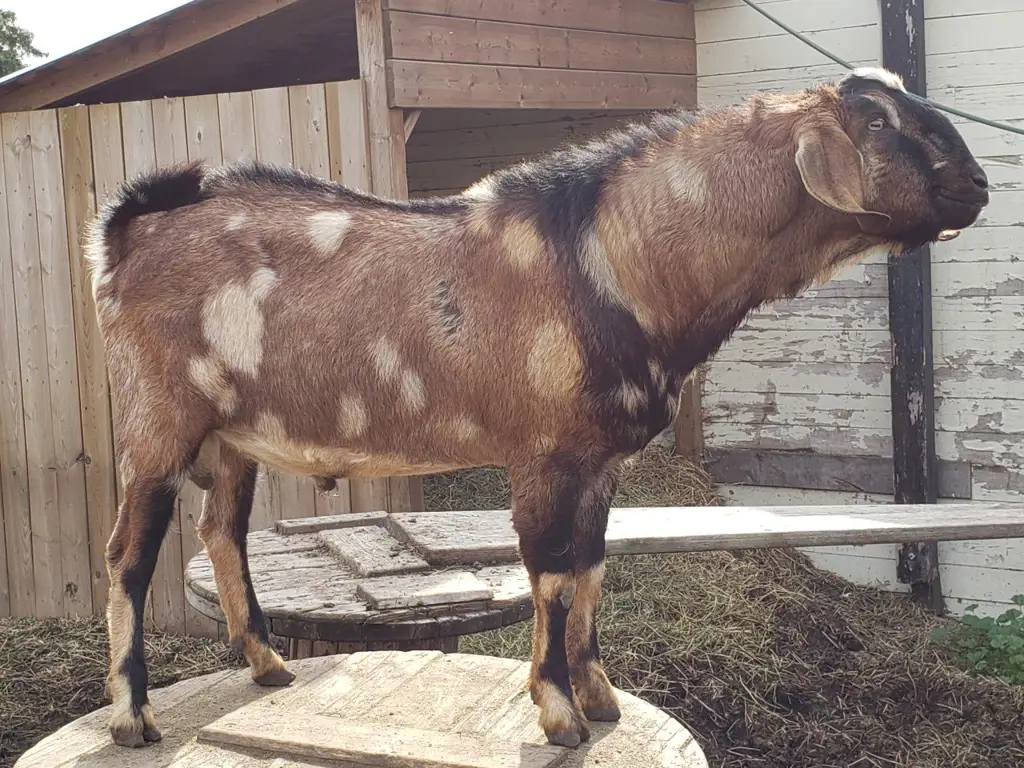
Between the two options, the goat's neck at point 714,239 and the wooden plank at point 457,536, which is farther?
the wooden plank at point 457,536

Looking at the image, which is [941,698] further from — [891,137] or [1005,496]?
[891,137]

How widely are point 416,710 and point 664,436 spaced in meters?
4.07

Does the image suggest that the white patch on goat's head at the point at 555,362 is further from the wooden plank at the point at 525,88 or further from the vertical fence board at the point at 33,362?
the vertical fence board at the point at 33,362

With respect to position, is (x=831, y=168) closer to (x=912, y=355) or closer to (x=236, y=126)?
(x=236, y=126)

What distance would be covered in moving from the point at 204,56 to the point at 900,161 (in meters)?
4.26

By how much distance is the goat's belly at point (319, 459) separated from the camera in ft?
8.78

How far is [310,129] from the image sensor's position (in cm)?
491

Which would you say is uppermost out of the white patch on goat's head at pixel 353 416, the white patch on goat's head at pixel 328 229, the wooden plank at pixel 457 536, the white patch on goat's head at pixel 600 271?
the white patch on goat's head at pixel 328 229

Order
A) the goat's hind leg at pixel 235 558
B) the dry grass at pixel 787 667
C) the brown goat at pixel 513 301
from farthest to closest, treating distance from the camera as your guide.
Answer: the dry grass at pixel 787 667
the goat's hind leg at pixel 235 558
the brown goat at pixel 513 301

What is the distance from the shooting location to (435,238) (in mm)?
2623

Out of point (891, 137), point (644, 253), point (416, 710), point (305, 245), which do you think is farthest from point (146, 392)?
point (891, 137)

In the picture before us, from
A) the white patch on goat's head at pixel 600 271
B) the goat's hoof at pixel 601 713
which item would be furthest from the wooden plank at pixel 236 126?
the goat's hoof at pixel 601 713

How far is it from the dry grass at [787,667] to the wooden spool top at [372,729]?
1.97 meters

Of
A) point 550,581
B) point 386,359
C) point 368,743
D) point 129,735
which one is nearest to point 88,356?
point 129,735
